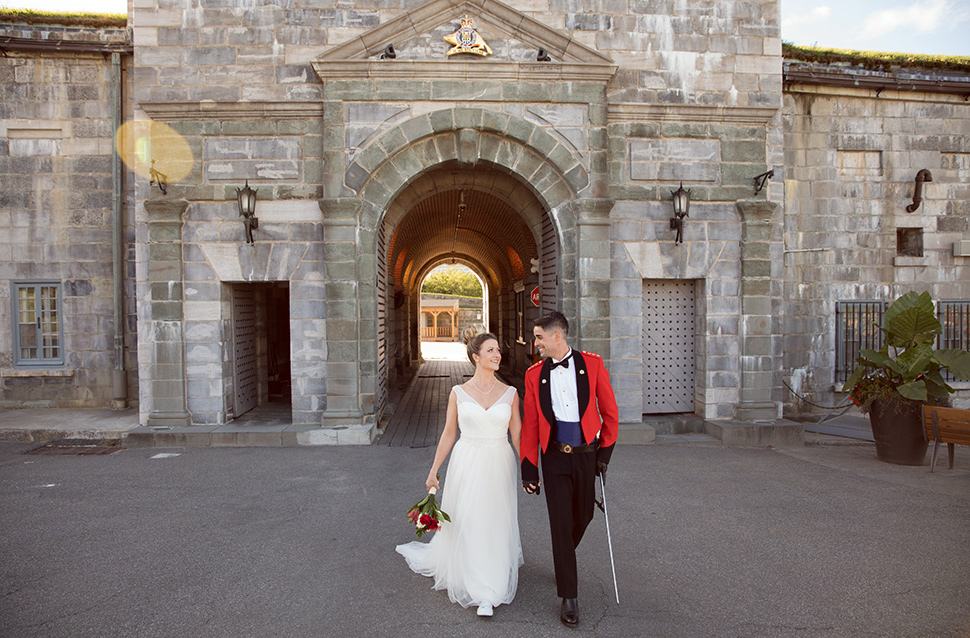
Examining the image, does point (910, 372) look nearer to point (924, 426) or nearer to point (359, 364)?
point (924, 426)

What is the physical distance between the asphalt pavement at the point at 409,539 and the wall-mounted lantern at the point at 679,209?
338 cm

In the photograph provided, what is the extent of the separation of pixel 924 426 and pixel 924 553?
322 centimetres

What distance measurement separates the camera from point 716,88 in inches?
338

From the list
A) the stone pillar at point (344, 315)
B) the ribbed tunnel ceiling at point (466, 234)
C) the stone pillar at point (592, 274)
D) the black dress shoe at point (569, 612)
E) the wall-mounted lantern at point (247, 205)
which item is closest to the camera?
the black dress shoe at point (569, 612)

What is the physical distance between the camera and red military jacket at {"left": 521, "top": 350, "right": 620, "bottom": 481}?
3631mm

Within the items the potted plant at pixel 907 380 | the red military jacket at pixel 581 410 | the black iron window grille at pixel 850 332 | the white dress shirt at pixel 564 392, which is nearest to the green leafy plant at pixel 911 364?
the potted plant at pixel 907 380

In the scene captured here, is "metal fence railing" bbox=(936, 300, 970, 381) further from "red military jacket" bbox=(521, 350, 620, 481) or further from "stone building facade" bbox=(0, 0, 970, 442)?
"red military jacket" bbox=(521, 350, 620, 481)

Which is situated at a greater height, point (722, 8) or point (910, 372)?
point (722, 8)

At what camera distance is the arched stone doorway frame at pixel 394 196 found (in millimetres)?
8078

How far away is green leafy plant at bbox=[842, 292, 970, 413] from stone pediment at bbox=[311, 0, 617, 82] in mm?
5153

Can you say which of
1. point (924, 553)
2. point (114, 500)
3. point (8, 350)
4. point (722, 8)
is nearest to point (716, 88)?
point (722, 8)

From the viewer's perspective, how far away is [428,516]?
3.77 meters

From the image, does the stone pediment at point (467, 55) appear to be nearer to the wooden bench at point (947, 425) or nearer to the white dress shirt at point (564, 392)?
the white dress shirt at point (564, 392)

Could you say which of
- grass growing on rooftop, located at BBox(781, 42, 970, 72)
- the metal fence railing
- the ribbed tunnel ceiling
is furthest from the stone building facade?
the metal fence railing
